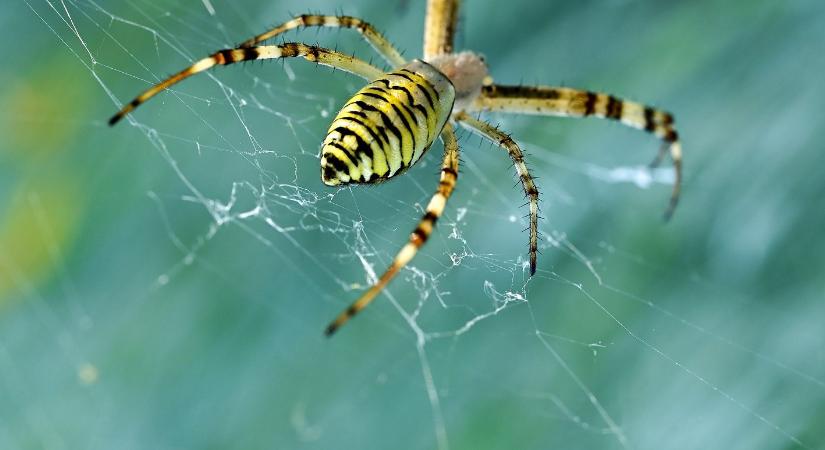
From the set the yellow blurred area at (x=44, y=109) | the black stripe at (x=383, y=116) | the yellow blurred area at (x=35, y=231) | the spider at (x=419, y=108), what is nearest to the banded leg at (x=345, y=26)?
the spider at (x=419, y=108)

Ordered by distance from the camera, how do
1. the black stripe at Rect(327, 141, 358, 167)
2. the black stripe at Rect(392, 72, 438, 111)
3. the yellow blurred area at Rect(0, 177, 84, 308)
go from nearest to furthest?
the black stripe at Rect(327, 141, 358, 167) → the black stripe at Rect(392, 72, 438, 111) → the yellow blurred area at Rect(0, 177, 84, 308)

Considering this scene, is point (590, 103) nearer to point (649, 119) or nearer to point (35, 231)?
point (649, 119)

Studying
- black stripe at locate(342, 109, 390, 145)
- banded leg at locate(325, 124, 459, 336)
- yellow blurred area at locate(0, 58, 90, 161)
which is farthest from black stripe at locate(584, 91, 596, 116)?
yellow blurred area at locate(0, 58, 90, 161)

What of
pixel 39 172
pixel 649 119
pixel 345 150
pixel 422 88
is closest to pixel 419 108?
pixel 422 88

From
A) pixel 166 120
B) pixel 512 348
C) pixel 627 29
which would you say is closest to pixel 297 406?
pixel 512 348

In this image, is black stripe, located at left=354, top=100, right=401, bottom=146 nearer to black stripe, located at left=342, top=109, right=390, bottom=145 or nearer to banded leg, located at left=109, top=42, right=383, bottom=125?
black stripe, located at left=342, top=109, right=390, bottom=145

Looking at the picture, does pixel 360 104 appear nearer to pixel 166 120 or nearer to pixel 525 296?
pixel 525 296
